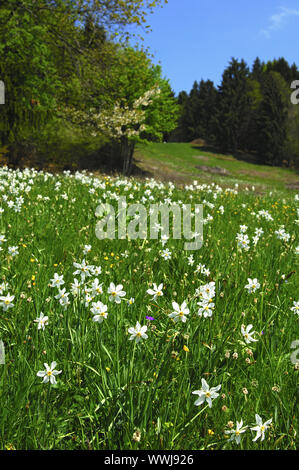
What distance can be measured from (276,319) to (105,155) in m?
33.9

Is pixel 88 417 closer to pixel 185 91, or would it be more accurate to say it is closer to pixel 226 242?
pixel 226 242

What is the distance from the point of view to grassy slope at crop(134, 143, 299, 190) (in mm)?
42500

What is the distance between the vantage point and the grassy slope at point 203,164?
4250cm

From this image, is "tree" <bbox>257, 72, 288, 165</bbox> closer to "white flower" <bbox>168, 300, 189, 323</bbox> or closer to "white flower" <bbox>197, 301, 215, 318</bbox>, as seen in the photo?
"white flower" <bbox>197, 301, 215, 318</bbox>

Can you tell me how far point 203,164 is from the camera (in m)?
54.5

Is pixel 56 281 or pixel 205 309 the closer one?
pixel 205 309

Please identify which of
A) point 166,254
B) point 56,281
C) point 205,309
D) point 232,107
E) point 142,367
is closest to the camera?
point 142,367

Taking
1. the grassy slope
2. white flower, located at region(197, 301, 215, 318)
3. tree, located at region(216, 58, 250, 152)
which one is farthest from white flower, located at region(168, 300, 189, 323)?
tree, located at region(216, 58, 250, 152)

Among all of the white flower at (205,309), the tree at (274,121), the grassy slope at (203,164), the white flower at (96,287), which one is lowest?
the white flower at (205,309)

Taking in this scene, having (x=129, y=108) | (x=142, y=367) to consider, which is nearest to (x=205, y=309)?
(x=142, y=367)

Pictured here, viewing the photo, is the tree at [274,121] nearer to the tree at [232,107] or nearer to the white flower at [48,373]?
the tree at [232,107]

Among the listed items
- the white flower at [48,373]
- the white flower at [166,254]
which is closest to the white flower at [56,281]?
the white flower at [48,373]

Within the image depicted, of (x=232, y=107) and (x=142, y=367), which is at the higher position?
(x=232, y=107)

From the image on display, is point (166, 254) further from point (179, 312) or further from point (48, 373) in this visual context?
point (48, 373)
